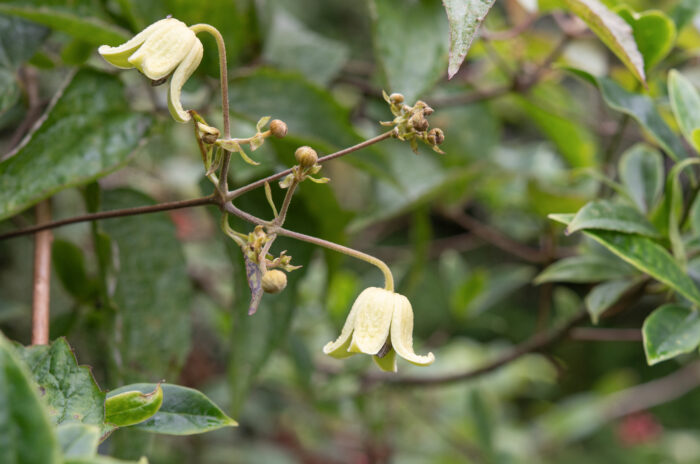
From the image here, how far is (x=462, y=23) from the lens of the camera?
0.32 meters

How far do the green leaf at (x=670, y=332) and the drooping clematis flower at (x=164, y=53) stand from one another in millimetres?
294

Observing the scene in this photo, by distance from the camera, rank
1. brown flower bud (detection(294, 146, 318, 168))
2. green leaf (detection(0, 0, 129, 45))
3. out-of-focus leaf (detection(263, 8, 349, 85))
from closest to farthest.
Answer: brown flower bud (detection(294, 146, 318, 168))
green leaf (detection(0, 0, 129, 45))
out-of-focus leaf (detection(263, 8, 349, 85))

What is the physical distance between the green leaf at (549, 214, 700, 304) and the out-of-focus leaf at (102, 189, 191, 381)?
283 mm

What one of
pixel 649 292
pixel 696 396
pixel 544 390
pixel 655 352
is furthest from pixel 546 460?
pixel 655 352

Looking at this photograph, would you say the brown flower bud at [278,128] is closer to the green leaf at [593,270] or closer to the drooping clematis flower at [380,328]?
the drooping clematis flower at [380,328]

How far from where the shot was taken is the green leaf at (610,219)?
0.39m

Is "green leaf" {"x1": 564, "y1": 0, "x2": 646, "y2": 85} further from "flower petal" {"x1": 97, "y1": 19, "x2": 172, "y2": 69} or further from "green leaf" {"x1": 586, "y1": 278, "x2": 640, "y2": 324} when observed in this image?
"flower petal" {"x1": 97, "y1": 19, "x2": 172, "y2": 69}

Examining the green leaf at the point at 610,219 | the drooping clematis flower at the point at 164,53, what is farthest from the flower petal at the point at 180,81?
the green leaf at the point at 610,219

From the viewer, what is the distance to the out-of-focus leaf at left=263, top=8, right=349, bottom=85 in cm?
65

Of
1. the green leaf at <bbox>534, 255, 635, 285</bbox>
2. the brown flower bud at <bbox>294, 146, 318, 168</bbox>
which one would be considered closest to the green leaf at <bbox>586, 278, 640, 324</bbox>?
the green leaf at <bbox>534, 255, 635, 285</bbox>

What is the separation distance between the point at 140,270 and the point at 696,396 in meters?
1.74

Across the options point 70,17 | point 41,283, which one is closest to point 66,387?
point 41,283

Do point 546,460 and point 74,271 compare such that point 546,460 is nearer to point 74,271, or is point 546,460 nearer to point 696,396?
point 696,396

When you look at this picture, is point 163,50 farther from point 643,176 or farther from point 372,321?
point 643,176
